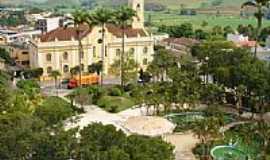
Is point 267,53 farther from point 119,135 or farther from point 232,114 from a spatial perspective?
point 119,135

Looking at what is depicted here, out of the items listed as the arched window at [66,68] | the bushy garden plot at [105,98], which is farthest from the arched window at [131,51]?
the bushy garden plot at [105,98]

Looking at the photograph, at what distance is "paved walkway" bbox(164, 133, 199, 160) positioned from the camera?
3244 centimetres

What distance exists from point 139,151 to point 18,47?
1856 inches

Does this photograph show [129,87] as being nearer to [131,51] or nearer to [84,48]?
[84,48]

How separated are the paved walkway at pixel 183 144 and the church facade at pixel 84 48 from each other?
77.4 ft

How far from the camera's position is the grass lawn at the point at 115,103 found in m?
44.9

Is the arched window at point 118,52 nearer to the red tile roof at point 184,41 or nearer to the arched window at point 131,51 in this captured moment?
the arched window at point 131,51

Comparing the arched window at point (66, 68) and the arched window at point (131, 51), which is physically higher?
the arched window at point (131, 51)

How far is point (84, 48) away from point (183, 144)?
2627 centimetres

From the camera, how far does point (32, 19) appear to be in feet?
395

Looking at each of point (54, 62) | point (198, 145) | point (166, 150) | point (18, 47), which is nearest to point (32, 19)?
point (18, 47)

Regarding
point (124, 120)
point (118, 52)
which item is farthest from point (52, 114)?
point (118, 52)

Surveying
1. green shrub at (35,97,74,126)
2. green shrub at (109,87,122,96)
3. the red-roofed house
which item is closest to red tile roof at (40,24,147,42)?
green shrub at (109,87,122,96)

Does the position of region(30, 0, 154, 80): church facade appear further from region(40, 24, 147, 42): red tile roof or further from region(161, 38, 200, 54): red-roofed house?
region(161, 38, 200, 54): red-roofed house
